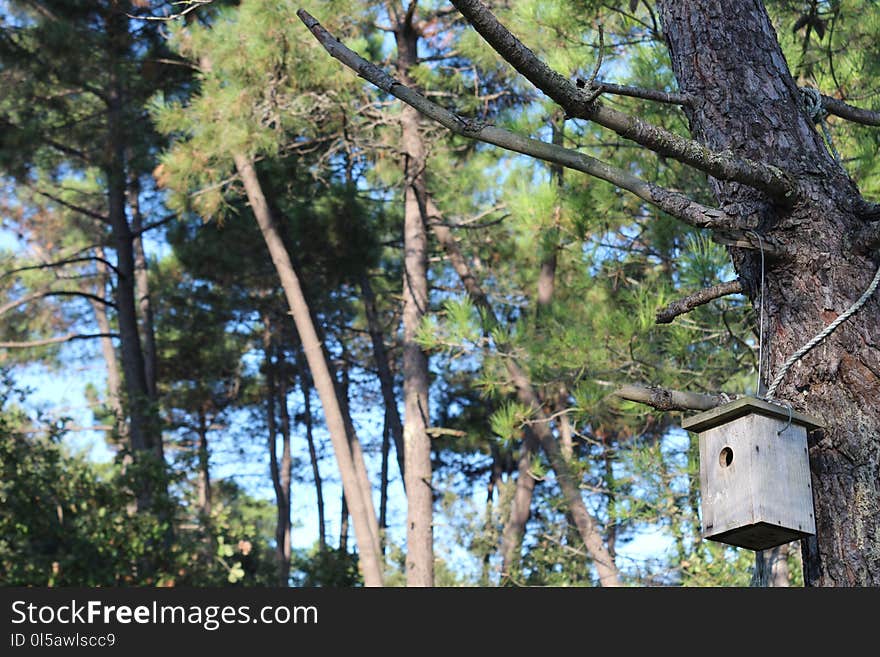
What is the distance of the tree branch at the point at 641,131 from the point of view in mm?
1962

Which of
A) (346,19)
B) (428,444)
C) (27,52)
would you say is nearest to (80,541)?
(428,444)

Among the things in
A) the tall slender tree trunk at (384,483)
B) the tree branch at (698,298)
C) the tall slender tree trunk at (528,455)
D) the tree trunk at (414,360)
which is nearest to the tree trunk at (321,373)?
the tree trunk at (414,360)

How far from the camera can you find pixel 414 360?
8523 mm

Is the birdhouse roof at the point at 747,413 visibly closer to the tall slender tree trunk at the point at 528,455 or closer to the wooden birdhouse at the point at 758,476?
the wooden birdhouse at the point at 758,476

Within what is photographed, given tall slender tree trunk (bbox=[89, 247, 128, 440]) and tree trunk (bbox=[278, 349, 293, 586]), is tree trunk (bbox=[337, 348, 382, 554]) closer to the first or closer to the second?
tree trunk (bbox=[278, 349, 293, 586])

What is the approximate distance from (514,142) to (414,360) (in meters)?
6.49

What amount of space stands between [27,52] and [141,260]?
3689mm

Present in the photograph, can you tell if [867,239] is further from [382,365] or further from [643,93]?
[382,365]

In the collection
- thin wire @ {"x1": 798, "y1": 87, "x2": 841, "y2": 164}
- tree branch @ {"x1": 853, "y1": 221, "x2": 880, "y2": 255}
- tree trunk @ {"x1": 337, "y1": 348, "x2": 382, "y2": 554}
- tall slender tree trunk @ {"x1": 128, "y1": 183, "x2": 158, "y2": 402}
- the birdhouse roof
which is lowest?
the birdhouse roof

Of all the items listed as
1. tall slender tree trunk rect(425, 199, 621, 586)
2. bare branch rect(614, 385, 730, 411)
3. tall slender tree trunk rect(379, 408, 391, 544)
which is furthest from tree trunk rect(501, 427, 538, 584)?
bare branch rect(614, 385, 730, 411)

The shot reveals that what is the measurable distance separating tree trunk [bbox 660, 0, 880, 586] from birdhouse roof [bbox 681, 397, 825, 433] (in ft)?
0.23

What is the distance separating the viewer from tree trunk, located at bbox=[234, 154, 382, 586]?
27.7 feet

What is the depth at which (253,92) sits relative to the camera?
7.94 metres

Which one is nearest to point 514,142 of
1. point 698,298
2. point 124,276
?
point 698,298
